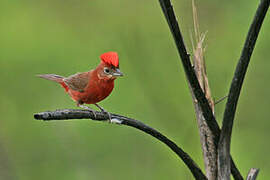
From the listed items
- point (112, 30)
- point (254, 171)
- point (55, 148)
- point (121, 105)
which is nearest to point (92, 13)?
point (112, 30)

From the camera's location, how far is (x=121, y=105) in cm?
198

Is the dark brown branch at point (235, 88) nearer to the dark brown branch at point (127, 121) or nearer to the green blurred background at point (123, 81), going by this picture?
the dark brown branch at point (127, 121)

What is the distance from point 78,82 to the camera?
5.28 ft

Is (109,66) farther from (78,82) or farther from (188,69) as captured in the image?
(188,69)

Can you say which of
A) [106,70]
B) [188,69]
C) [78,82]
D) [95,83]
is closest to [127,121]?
[188,69]

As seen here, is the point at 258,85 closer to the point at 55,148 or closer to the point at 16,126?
the point at 55,148

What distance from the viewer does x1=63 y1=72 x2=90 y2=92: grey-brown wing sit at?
1.57 m

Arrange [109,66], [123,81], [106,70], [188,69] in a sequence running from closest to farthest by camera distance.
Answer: [188,69], [109,66], [106,70], [123,81]

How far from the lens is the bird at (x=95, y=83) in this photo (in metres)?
1.36

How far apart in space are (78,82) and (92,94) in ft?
0.43

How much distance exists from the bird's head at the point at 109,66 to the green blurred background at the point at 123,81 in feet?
0.97

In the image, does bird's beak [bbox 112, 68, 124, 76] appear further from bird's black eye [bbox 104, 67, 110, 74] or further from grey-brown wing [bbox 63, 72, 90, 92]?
grey-brown wing [bbox 63, 72, 90, 92]

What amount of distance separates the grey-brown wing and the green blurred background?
0.47ft

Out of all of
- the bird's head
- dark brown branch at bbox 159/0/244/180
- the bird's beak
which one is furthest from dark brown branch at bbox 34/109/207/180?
the bird's beak
